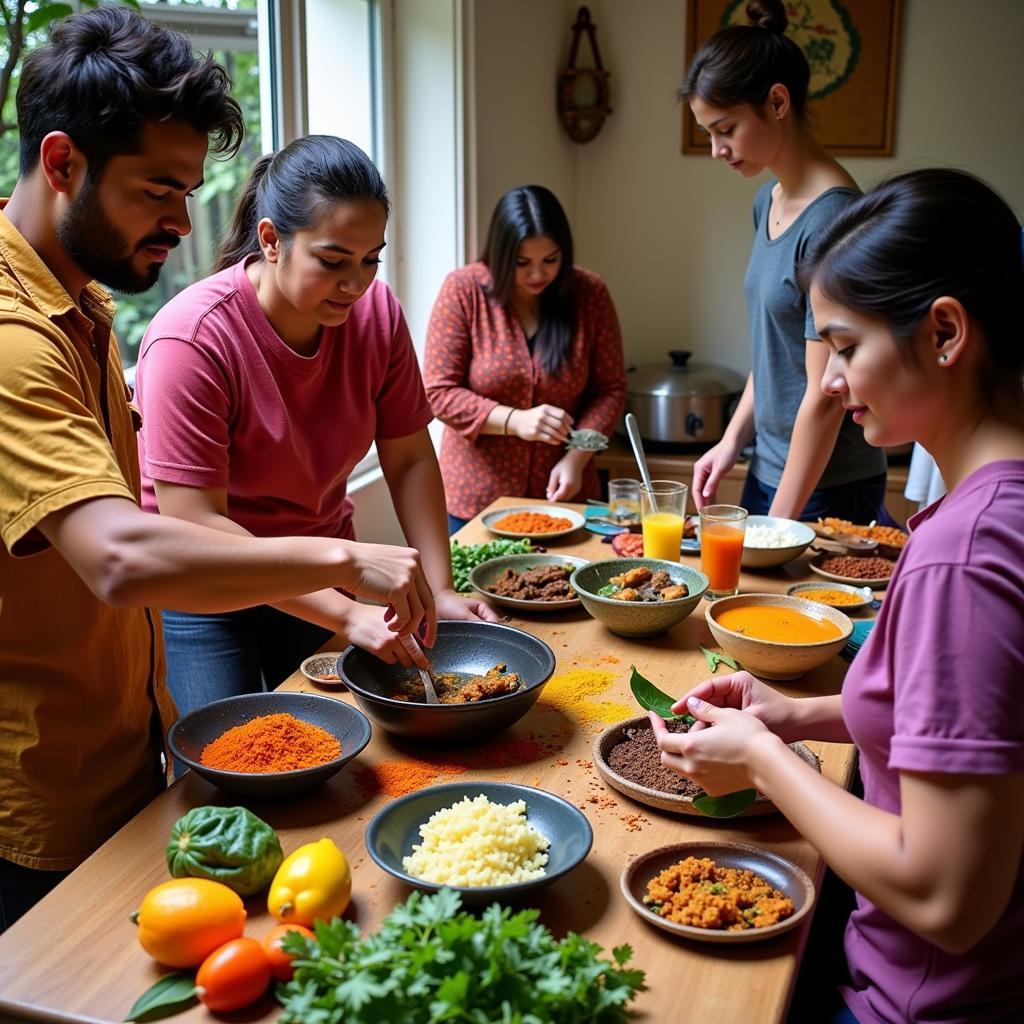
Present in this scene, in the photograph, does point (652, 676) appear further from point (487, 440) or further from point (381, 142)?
point (381, 142)

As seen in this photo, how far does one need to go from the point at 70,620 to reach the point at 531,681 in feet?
2.28

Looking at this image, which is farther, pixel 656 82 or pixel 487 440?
pixel 656 82

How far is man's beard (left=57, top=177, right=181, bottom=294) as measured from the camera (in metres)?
1.42

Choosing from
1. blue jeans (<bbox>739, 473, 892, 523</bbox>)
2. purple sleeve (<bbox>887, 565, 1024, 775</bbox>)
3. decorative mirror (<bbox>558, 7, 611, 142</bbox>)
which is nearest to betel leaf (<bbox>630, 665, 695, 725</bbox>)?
purple sleeve (<bbox>887, 565, 1024, 775</bbox>)

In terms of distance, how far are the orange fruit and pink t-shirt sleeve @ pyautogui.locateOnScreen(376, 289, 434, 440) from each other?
50.9 inches

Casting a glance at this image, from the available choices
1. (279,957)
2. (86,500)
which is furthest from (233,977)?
(86,500)

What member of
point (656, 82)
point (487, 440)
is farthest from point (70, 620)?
point (656, 82)

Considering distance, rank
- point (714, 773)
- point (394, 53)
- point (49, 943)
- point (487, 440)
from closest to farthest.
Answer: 1. point (49, 943)
2. point (714, 773)
3. point (487, 440)
4. point (394, 53)

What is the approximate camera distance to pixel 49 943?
3.85 ft

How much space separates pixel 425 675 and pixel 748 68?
5.56ft

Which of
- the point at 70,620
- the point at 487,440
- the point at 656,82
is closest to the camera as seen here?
the point at 70,620

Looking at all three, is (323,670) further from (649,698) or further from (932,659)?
(932,659)

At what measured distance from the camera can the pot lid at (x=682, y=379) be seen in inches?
172

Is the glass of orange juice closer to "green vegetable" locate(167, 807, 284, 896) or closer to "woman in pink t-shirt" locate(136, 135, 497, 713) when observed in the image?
"woman in pink t-shirt" locate(136, 135, 497, 713)
